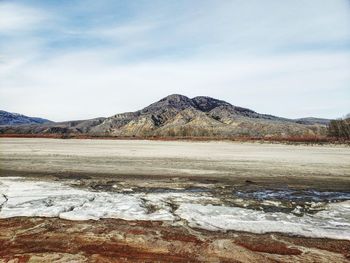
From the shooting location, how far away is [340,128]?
196 feet

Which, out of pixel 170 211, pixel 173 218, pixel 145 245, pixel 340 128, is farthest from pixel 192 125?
pixel 145 245

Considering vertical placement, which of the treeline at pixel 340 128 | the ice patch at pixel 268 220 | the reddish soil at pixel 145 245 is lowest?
the reddish soil at pixel 145 245

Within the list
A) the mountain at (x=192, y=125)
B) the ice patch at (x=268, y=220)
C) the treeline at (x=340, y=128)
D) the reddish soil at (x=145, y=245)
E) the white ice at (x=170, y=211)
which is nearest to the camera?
the reddish soil at (x=145, y=245)

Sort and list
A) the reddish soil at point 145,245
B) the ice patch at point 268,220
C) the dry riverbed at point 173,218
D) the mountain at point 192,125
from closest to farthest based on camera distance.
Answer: the reddish soil at point 145,245 < the dry riverbed at point 173,218 < the ice patch at point 268,220 < the mountain at point 192,125

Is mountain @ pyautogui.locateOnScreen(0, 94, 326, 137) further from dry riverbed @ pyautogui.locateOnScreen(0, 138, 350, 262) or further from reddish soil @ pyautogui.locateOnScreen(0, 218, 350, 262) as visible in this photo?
reddish soil @ pyautogui.locateOnScreen(0, 218, 350, 262)

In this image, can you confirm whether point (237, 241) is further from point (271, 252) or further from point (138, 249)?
point (138, 249)

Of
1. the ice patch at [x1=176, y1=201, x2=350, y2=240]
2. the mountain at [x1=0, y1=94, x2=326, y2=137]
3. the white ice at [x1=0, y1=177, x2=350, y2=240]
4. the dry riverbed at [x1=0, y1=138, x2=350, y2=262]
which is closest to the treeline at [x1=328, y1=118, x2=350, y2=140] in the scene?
the mountain at [x1=0, y1=94, x2=326, y2=137]

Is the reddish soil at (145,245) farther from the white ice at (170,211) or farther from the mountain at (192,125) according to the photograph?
the mountain at (192,125)

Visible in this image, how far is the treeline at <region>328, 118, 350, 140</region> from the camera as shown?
Answer: 58619 mm

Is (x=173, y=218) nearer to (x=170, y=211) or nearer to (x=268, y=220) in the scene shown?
(x=170, y=211)

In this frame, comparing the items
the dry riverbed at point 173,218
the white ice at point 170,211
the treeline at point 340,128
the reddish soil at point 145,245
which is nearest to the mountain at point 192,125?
the treeline at point 340,128

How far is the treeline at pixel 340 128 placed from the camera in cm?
5862

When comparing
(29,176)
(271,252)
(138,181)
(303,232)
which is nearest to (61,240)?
(271,252)

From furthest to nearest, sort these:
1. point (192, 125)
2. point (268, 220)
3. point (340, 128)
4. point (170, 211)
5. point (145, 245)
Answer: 1. point (192, 125)
2. point (340, 128)
3. point (170, 211)
4. point (268, 220)
5. point (145, 245)
